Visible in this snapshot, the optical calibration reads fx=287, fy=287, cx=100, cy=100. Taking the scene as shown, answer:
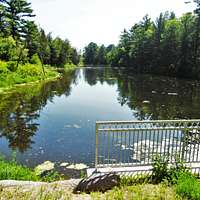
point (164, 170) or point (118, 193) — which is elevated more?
point (164, 170)

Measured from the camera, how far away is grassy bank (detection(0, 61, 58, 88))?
28741mm

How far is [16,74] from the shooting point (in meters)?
32.5

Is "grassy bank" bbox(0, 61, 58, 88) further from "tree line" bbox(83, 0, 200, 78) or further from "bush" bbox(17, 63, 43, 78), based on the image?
"tree line" bbox(83, 0, 200, 78)

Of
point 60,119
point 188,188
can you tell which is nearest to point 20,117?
point 60,119

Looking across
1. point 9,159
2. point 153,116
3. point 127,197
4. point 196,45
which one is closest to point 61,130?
point 9,159

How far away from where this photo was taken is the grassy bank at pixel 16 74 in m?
28.7

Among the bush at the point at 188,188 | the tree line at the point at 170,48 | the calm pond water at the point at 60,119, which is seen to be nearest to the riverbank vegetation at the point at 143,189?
the bush at the point at 188,188

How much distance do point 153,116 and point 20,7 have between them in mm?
37317

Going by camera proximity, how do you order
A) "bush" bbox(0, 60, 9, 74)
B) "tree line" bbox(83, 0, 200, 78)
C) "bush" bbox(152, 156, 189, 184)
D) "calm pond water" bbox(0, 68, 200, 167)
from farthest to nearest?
"tree line" bbox(83, 0, 200, 78) < "bush" bbox(0, 60, 9, 74) < "calm pond water" bbox(0, 68, 200, 167) < "bush" bbox(152, 156, 189, 184)

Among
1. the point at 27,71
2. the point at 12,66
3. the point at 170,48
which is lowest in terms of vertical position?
the point at 27,71

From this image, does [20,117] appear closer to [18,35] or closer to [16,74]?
[16,74]

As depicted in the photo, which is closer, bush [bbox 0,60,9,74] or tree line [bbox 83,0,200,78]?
bush [bbox 0,60,9,74]

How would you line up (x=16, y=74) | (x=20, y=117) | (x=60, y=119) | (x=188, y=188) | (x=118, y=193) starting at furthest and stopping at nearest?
(x=16, y=74)
(x=60, y=119)
(x=20, y=117)
(x=118, y=193)
(x=188, y=188)

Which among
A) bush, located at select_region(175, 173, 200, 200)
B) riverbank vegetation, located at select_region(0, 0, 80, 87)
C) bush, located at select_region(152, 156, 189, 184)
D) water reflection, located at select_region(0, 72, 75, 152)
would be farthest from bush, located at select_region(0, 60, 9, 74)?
bush, located at select_region(175, 173, 200, 200)
